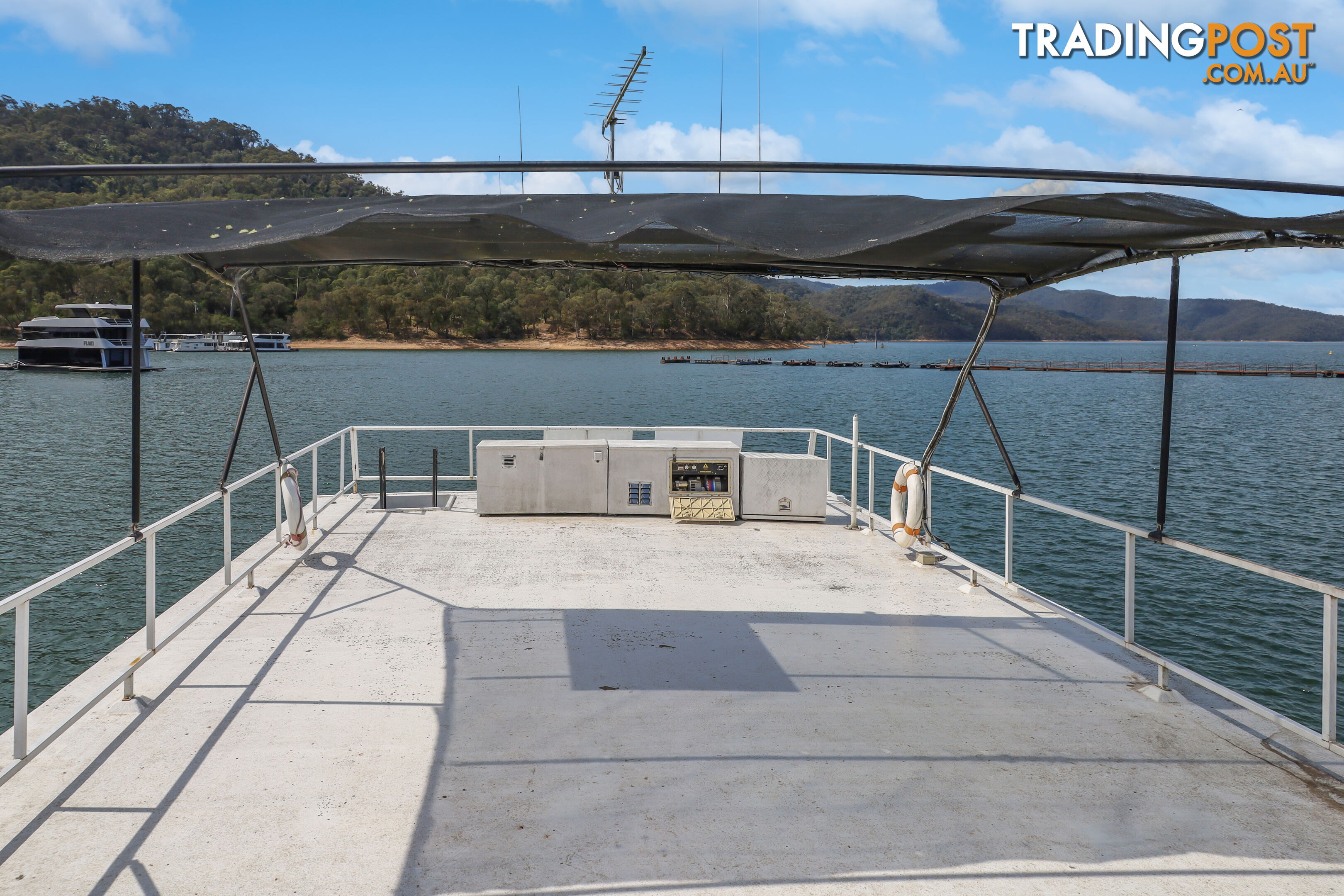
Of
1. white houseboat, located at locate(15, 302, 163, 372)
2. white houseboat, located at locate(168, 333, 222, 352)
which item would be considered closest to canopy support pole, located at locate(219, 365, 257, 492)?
white houseboat, located at locate(15, 302, 163, 372)

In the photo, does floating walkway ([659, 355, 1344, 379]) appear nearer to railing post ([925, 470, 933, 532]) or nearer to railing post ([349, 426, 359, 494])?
railing post ([349, 426, 359, 494])

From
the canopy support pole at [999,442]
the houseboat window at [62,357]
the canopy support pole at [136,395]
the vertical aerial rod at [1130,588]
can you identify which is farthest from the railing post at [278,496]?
the houseboat window at [62,357]

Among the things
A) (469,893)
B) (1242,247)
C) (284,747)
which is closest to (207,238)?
(284,747)

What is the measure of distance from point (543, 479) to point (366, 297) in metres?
111

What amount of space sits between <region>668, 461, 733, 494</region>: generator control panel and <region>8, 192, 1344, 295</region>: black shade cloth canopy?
16.2 feet

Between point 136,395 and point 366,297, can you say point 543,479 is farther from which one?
point 366,297

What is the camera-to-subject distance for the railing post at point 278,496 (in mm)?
6777

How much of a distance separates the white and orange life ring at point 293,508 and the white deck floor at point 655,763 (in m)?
0.90

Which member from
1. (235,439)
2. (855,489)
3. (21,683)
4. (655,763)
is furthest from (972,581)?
(21,683)

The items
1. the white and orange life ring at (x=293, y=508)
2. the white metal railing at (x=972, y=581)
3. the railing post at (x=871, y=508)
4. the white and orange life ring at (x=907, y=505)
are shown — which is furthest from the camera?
the railing post at (x=871, y=508)

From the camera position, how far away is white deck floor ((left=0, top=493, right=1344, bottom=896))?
3012mm

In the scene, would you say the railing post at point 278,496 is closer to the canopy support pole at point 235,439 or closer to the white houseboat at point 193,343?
the canopy support pole at point 235,439

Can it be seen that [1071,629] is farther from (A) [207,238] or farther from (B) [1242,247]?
A: (A) [207,238]

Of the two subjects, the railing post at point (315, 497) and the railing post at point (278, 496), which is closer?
the railing post at point (278, 496)
